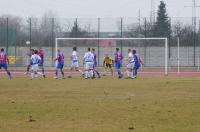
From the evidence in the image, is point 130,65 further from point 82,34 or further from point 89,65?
point 82,34

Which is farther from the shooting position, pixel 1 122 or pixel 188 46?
pixel 188 46

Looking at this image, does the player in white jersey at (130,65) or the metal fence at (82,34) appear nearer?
the player in white jersey at (130,65)

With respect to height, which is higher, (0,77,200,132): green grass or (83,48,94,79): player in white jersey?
(83,48,94,79): player in white jersey

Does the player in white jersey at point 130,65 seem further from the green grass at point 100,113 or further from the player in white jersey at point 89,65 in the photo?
the green grass at point 100,113

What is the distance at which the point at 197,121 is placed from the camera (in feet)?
40.3

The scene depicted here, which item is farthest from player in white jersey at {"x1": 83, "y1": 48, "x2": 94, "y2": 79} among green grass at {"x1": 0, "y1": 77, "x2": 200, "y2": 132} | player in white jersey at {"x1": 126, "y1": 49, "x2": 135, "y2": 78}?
green grass at {"x1": 0, "y1": 77, "x2": 200, "y2": 132}

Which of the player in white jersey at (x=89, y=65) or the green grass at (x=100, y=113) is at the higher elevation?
the player in white jersey at (x=89, y=65)

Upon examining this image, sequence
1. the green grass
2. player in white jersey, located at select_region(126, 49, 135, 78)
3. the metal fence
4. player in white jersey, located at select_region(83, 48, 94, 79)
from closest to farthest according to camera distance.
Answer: the green grass < player in white jersey, located at select_region(83, 48, 94, 79) < player in white jersey, located at select_region(126, 49, 135, 78) < the metal fence

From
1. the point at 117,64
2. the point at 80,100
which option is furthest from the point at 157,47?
the point at 80,100

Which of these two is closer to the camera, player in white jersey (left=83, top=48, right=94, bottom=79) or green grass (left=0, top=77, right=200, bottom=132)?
green grass (left=0, top=77, right=200, bottom=132)

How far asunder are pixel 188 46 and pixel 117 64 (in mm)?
23848

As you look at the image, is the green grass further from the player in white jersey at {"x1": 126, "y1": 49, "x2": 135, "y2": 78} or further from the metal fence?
the metal fence

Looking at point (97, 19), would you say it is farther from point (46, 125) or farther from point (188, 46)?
point (46, 125)

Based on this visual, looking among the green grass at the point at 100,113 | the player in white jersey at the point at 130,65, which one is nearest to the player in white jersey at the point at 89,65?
the player in white jersey at the point at 130,65
